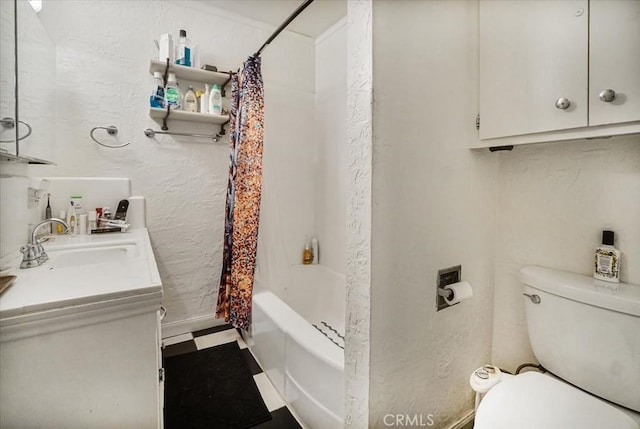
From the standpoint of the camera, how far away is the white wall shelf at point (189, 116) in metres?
1.81

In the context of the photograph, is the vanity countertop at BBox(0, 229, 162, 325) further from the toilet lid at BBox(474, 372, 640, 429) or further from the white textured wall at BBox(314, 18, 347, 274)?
the white textured wall at BBox(314, 18, 347, 274)

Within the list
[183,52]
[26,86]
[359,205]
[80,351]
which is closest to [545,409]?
[359,205]

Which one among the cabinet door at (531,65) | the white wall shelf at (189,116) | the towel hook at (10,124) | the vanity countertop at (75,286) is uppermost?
the white wall shelf at (189,116)

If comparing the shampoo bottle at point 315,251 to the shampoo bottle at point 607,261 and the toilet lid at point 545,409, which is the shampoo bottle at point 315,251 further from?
the shampoo bottle at point 607,261

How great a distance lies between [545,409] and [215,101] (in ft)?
7.67

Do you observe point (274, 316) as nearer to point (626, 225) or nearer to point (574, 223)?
point (574, 223)

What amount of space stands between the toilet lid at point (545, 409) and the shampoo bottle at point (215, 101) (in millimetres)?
2185

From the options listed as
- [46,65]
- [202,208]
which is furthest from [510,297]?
[46,65]

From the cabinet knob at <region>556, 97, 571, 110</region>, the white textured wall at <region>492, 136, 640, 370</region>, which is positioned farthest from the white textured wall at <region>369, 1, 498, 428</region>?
the cabinet knob at <region>556, 97, 571, 110</region>

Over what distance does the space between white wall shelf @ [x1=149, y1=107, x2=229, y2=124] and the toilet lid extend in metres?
2.14

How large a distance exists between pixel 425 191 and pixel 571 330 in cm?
71

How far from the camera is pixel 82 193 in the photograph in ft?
5.43

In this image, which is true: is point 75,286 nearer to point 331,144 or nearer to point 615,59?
point 615,59

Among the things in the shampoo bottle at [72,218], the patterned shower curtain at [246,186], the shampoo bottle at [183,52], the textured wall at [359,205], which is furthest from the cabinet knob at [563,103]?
the shampoo bottle at [72,218]
